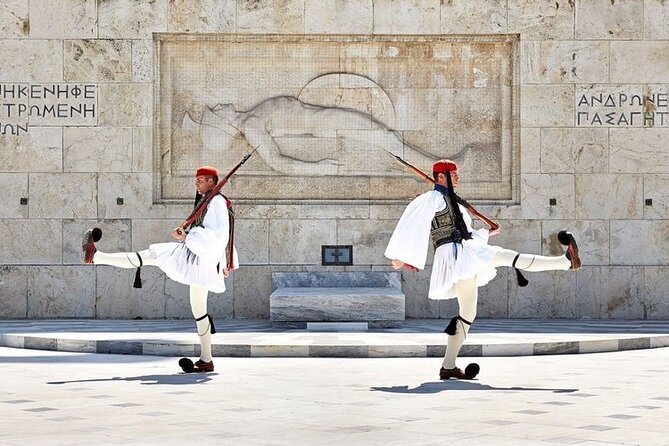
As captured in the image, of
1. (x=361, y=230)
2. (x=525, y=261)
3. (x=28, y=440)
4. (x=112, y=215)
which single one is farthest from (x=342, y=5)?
(x=28, y=440)

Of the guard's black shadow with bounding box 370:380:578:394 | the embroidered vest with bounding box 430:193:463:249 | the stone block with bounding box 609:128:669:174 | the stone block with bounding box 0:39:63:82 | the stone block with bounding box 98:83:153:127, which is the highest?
the stone block with bounding box 0:39:63:82

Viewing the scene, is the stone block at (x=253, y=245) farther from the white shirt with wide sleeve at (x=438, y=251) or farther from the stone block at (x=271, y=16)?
the white shirt with wide sleeve at (x=438, y=251)

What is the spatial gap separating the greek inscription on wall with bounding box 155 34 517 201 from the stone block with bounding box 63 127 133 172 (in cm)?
50

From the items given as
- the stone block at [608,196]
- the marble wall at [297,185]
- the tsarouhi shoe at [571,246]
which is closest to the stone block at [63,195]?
the marble wall at [297,185]

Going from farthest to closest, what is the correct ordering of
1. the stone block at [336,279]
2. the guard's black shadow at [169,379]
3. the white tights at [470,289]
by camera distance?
the stone block at [336,279]
the white tights at [470,289]
the guard's black shadow at [169,379]

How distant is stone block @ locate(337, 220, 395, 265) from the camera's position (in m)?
16.7

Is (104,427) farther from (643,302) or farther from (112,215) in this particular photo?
(643,302)

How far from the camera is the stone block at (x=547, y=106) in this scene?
16.8 m

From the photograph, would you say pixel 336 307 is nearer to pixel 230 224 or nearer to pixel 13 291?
pixel 230 224

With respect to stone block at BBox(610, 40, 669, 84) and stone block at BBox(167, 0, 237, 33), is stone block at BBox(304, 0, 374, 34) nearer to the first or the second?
stone block at BBox(167, 0, 237, 33)

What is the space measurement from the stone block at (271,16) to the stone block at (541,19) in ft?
9.73

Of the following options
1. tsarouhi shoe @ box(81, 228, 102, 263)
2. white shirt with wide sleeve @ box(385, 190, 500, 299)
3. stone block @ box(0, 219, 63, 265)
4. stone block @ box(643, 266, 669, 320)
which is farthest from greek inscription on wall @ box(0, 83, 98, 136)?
stone block @ box(643, 266, 669, 320)

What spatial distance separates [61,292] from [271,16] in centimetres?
482

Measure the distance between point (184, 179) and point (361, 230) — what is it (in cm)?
259
